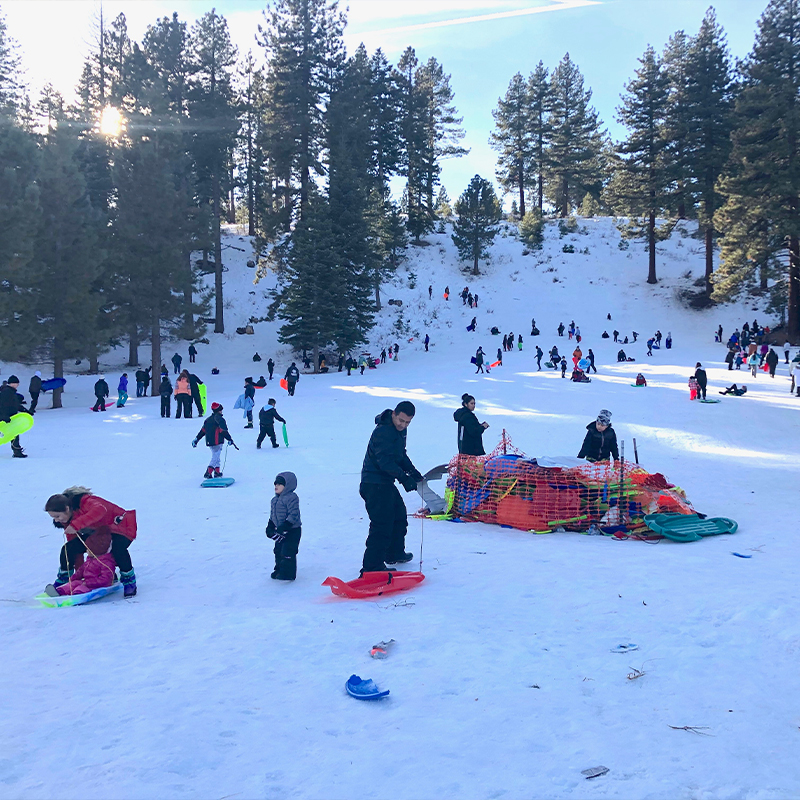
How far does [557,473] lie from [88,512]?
20.8ft

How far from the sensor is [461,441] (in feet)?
36.7

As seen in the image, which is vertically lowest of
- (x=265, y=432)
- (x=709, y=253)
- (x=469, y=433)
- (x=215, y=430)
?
(x=265, y=432)

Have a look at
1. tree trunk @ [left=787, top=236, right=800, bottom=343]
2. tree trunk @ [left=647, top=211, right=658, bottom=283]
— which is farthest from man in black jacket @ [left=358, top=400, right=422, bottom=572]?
tree trunk @ [left=647, top=211, right=658, bottom=283]

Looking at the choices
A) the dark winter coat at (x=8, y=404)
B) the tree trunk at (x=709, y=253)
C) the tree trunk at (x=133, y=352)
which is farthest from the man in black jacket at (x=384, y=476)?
the tree trunk at (x=709, y=253)

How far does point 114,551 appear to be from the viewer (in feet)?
21.2

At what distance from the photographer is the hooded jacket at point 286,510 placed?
7.16m

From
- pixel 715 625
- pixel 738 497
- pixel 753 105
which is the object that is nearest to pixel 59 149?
pixel 738 497

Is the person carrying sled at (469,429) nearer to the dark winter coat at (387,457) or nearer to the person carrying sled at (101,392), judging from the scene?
the dark winter coat at (387,457)

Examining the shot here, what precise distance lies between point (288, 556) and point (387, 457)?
1596mm

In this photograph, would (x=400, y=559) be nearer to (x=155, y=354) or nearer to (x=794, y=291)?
(x=155, y=354)

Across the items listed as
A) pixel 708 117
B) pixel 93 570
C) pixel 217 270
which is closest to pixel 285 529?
pixel 93 570

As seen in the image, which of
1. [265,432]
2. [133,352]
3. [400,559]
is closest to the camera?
[400,559]

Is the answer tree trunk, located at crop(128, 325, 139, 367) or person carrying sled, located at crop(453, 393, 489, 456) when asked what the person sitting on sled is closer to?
person carrying sled, located at crop(453, 393, 489, 456)

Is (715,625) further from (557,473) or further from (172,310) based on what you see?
(172,310)
